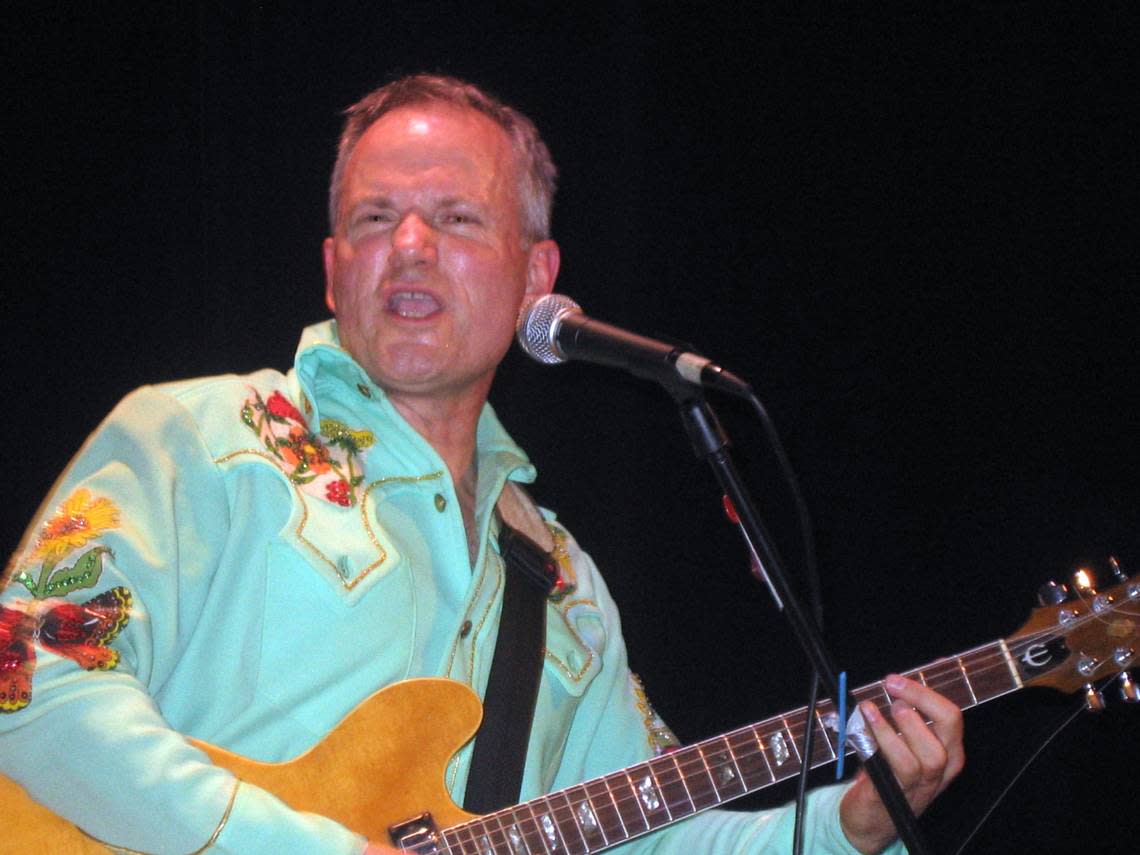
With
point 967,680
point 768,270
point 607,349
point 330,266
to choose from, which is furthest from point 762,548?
point 768,270

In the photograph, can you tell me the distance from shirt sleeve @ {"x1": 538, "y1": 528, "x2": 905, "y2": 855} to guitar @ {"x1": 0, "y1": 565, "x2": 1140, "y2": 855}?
13cm

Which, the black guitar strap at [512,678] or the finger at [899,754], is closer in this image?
the finger at [899,754]

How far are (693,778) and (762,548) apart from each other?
770 millimetres

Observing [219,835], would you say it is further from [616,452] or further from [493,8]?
[493,8]

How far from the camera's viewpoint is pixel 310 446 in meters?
1.96

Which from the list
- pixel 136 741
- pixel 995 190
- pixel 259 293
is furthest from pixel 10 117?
pixel 995 190

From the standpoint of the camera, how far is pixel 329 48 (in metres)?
2.77

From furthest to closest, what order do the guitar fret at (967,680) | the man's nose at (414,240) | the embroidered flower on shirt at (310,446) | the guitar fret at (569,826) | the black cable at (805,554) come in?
1. the man's nose at (414,240)
2. the guitar fret at (967,680)
3. the embroidered flower on shirt at (310,446)
4. the guitar fret at (569,826)
5. the black cable at (805,554)

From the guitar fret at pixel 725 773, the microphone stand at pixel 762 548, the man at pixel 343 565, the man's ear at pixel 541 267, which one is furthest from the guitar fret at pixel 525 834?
the man's ear at pixel 541 267

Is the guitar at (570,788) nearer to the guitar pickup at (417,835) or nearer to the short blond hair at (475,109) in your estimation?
the guitar pickup at (417,835)

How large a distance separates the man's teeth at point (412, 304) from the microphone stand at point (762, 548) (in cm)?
96

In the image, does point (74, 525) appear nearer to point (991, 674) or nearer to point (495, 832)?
point (495, 832)

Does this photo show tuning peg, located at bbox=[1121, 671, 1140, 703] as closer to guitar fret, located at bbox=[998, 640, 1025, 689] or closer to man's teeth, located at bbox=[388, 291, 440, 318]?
guitar fret, located at bbox=[998, 640, 1025, 689]

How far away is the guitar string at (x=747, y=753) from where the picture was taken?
5.97 ft
